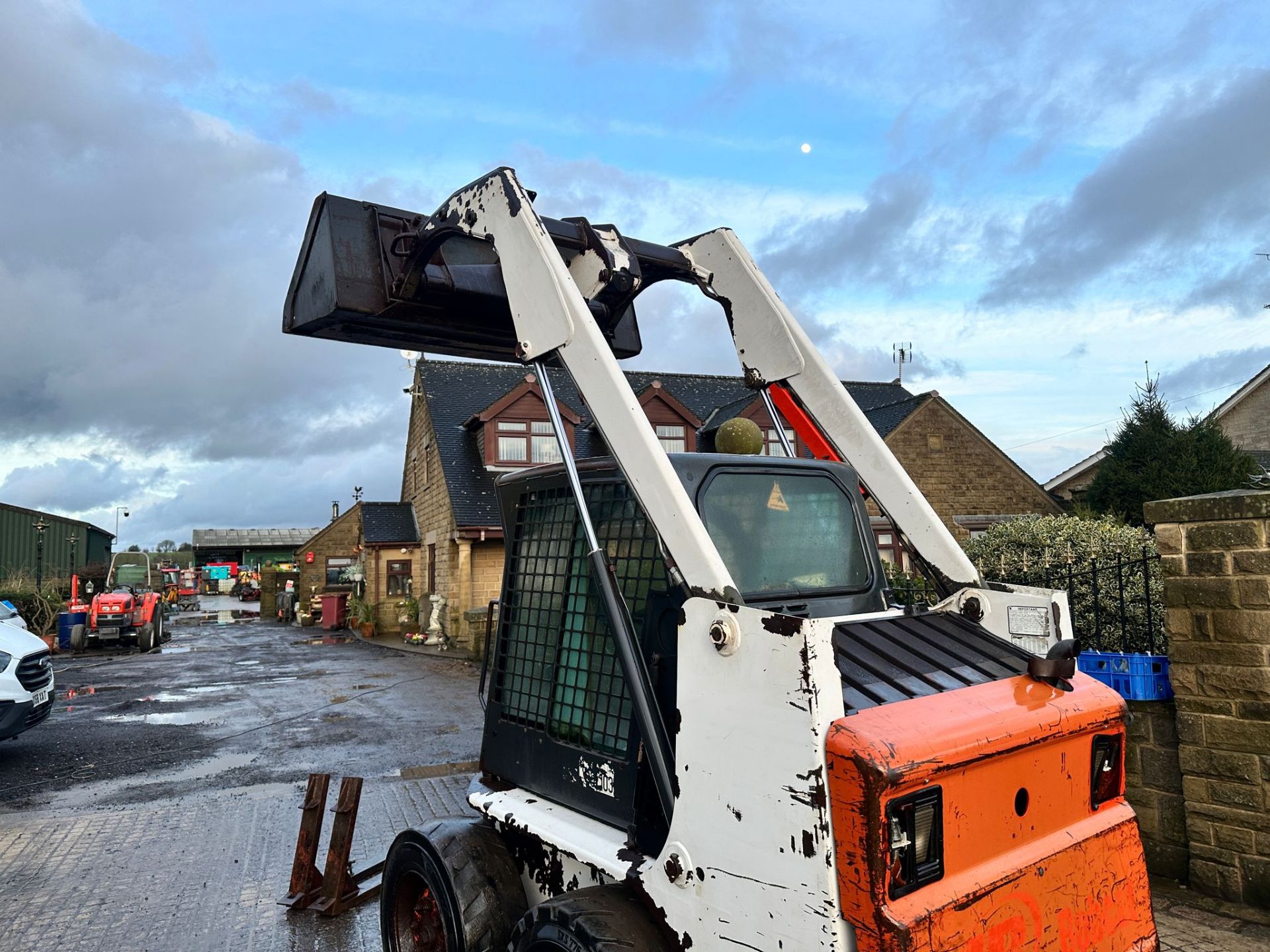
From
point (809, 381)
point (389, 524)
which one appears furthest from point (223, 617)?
point (809, 381)

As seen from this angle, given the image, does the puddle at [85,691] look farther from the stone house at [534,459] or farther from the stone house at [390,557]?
the stone house at [390,557]

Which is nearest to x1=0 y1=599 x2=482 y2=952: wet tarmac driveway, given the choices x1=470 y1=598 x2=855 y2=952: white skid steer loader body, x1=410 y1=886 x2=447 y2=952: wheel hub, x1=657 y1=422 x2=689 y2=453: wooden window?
x1=410 y1=886 x2=447 y2=952: wheel hub

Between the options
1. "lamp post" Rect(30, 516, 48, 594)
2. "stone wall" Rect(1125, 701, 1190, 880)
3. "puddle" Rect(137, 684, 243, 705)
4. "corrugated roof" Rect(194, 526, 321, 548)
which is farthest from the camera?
"corrugated roof" Rect(194, 526, 321, 548)

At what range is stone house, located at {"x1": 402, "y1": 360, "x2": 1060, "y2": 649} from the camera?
2077 cm

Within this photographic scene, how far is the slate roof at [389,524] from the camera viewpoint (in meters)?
25.8

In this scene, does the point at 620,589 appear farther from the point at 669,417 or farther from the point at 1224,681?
the point at 669,417

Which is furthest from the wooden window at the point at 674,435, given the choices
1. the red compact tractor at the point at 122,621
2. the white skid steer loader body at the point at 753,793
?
the white skid steer loader body at the point at 753,793

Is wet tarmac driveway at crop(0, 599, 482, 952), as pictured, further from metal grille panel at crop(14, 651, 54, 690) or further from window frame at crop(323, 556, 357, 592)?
window frame at crop(323, 556, 357, 592)

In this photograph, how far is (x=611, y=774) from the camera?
2.68 metres

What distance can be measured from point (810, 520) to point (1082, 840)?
1.31 meters

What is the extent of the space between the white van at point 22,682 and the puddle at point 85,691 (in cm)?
521

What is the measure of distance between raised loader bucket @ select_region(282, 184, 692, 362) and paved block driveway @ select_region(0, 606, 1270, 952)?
325cm

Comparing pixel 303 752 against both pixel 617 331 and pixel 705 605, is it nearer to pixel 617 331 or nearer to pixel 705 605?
pixel 617 331

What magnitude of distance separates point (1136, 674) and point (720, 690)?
392 centimetres
